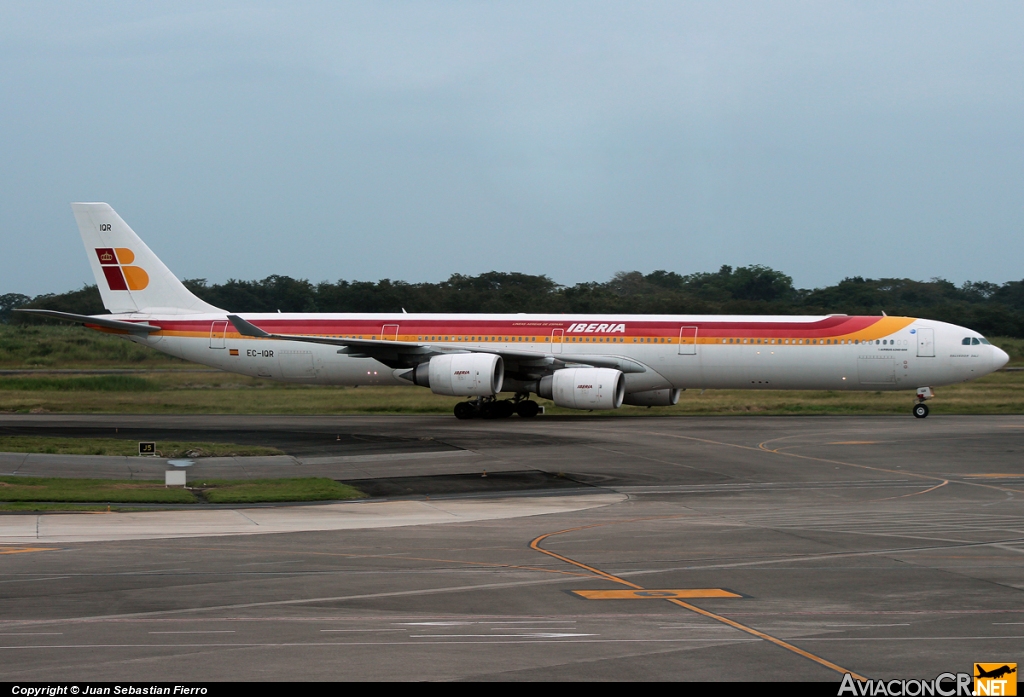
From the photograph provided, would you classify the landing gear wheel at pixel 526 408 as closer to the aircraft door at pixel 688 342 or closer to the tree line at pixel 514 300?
the aircraft door at pixel 688 342

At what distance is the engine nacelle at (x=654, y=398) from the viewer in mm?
38562

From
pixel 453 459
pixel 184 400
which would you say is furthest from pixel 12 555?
pixel 184 400

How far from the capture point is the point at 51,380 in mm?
44375

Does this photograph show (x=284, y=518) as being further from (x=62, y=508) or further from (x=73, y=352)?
(x=73, y=352)

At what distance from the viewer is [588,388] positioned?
3466cm

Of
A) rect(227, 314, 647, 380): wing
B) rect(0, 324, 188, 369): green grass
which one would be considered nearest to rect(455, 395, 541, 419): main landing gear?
rect(227, 314, 647, 380): wing

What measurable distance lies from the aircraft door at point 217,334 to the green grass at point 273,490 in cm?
2027

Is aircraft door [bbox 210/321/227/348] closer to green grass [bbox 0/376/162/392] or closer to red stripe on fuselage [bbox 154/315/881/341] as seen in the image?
red stripe on fuselage [bbox 154/315/881/341]

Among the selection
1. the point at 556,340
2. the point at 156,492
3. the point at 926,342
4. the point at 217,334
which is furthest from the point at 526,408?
the point at 156,492

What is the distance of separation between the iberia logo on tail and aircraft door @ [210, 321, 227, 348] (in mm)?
3613

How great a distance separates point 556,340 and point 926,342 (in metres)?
12.5

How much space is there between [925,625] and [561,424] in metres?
25.7

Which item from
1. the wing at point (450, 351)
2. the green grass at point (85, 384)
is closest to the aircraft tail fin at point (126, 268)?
the green grass at point (85, 384)

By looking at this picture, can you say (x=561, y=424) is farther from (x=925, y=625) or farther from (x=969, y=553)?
(x=925, y=625)
